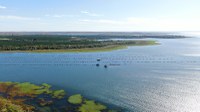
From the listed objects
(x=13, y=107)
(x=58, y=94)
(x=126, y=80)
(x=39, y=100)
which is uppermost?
(x=13, y=107)

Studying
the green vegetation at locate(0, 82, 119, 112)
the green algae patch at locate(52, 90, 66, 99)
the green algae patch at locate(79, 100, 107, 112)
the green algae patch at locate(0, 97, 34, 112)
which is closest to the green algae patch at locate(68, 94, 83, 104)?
the green vegetation at locate(0, 82, 119, 112)

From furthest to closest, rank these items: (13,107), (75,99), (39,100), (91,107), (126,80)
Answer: (126,80), (75,99), (39,100), (91,107), (13,107)

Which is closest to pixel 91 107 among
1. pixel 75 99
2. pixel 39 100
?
pixel 75 99

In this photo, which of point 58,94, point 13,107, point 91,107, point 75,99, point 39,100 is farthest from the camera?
point 58,94

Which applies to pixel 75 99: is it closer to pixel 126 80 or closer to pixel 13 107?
pixel 13 107

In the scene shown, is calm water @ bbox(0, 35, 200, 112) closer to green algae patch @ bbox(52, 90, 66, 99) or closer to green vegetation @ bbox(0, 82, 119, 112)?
green algae patch @ bbox(52, 90, 66, 99)

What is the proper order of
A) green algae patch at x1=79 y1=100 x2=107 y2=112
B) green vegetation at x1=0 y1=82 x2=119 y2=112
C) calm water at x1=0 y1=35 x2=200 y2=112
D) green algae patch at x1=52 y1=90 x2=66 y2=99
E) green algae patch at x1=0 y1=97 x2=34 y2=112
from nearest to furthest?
green algae patch at x1=0 y1=97 x2=34 y2=112 → green algae patch at x1=79 y1=100 x2=107 y2=112 → green vegetation at x1=0 y1=82 x2=119 y2=112 → calm water at x1=0 y1=35 x2=200 y2=112 → green algae patch at x1=52 y1=90 x2=66 y2=99

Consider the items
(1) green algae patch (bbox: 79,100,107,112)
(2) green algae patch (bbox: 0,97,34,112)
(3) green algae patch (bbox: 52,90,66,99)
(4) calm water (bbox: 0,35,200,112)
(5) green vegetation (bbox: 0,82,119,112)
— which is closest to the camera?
(2) green algae patch (bbox: 0,97,34,112)

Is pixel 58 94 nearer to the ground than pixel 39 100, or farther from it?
farther from it
